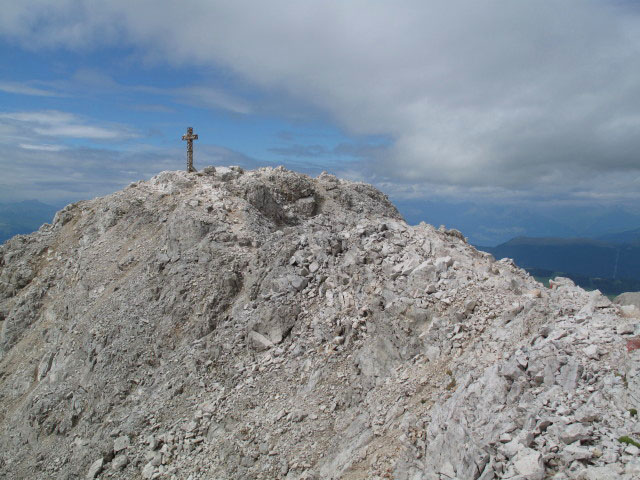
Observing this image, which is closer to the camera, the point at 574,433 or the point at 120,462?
the point at 574,433

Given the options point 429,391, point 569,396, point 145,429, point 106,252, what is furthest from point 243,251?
point 569,396

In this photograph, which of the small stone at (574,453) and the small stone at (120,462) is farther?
the small stone at (120,462)

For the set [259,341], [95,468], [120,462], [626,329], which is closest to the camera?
[626,329]

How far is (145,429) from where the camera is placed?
21141 mm

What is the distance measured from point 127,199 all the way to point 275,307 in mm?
24799

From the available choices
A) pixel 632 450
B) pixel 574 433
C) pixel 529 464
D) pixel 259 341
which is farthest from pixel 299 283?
pixel 632 450

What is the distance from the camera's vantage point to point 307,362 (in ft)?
68.8

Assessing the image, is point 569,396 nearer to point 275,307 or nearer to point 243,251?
point 275,307

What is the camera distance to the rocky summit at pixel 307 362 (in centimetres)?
1269

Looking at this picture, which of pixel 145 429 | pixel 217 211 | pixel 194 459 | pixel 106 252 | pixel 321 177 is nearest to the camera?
pixel 194 459

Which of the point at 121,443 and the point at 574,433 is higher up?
the point at 574,433

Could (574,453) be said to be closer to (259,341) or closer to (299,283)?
(259,341)

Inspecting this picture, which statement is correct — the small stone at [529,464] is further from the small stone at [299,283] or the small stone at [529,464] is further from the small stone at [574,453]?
the small stone at [299,283]

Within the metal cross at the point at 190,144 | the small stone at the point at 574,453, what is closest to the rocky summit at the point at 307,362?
the small stone at the point at 574,453
